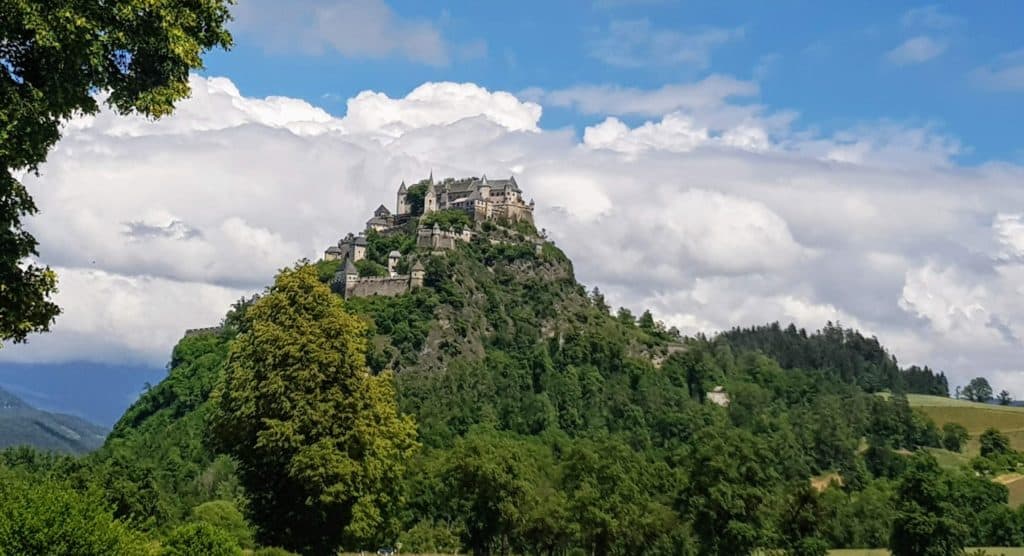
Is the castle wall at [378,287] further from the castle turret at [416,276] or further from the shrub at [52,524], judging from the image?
the shrub at [52,524]

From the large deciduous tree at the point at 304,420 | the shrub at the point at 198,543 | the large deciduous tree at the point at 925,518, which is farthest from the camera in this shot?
the large deciduous tree at the point at 925,518

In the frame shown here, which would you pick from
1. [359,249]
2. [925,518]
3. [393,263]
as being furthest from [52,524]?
[359,249]

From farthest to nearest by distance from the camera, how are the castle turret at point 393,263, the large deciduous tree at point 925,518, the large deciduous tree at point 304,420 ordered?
the castle turret at point 393,263, the large deciduous tree at point 925,518, the large deciduous tree at point 304,420

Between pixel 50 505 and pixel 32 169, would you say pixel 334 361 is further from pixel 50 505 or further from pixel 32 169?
pixel 32 169

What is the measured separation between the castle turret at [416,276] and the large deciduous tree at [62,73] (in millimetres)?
154541

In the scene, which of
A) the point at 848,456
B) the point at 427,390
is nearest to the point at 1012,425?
the point at 848,456

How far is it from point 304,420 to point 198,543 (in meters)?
10.1

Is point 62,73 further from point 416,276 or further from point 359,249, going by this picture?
point 359,249

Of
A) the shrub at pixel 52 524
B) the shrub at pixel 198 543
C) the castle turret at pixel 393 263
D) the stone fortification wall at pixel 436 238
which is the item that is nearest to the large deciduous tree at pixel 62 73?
the shrub at pixel 52 524

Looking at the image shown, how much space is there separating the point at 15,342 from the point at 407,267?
527ft

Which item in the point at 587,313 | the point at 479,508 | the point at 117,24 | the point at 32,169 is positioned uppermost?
the point at 587,313

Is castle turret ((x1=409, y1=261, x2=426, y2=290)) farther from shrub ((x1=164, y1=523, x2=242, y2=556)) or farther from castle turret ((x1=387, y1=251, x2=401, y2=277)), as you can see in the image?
shrub ((x1=164, y1=523, x2=242, y2=556))

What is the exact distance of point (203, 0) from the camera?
20.0m

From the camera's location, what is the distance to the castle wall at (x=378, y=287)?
571 ft
